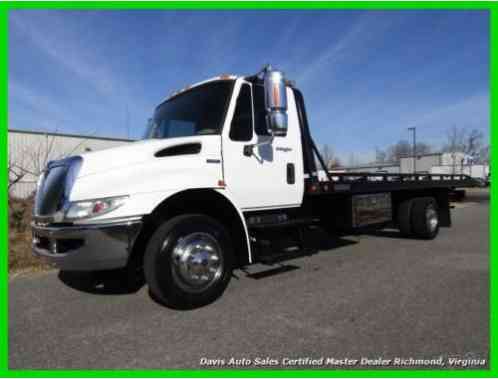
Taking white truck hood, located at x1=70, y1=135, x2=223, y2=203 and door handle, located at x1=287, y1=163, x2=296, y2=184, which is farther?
door handle, located at x1=287, y1=163, x2=296, y2=184

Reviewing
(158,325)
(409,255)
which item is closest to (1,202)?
(158,325)

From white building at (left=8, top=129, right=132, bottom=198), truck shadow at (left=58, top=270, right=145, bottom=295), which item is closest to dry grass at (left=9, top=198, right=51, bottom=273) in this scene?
truck shadow at (left=58, top=270, right=145, bottom=295)

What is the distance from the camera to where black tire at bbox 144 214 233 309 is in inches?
120

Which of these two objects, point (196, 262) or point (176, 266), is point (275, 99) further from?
point (176, 266)

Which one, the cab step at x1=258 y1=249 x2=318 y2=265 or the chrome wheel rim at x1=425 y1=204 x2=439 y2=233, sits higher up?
the chrome wheel rim at x1=425 y1=204 x2=439 y2=233

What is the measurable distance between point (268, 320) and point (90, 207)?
6.30ft

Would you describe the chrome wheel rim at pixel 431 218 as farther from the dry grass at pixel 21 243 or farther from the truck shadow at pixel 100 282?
the dry grass at pixel 21 243

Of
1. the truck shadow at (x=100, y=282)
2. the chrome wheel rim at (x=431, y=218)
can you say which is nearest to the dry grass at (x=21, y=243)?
the truck shadow at (x=100, y=282)

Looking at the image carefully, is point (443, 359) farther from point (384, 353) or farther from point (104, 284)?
point (104, 284)

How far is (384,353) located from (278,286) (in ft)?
5.40

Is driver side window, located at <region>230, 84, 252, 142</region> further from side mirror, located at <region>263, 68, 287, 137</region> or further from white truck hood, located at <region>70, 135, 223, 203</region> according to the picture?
side mirror, located at <region>263, 68, 287, 137</region>

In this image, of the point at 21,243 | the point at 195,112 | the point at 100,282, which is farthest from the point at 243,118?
Answer: the point at 21,243

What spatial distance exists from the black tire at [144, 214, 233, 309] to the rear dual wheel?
481 cm

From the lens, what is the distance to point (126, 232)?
115 inches
